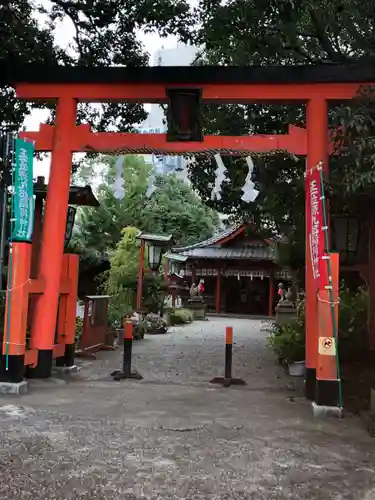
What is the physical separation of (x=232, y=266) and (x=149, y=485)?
89.8ft

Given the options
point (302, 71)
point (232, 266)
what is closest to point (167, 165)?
point (302, 71)

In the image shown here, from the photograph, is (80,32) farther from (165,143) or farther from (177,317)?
(177,317)

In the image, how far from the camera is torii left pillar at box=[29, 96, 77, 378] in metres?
8.09

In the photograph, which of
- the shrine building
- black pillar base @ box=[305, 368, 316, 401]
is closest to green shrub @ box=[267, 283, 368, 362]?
black pillar base @ box=[305, 368, 316, 401]

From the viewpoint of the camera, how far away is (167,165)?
874 cm

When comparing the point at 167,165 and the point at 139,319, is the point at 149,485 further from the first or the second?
the point at 139,319

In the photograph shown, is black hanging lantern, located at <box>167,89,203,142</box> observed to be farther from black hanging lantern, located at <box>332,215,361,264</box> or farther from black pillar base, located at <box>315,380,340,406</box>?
black pillar base, located at <box>315,380,340,406</box>

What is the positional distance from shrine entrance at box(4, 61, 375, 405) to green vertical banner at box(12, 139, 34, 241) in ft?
2.44

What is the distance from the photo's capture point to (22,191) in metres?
7.41

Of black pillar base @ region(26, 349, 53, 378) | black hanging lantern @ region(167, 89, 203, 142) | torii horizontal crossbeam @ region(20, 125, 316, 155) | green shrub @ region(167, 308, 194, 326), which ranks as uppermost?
black hanging lantern @ region(167, 89, 203, 142)

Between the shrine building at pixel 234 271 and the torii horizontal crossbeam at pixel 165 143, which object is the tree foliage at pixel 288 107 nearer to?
the torii horizontal crossbeam at pixel 165 143

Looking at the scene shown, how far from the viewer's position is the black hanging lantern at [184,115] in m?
8.02

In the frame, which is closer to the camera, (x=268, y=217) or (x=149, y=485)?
(x=149, y=485)

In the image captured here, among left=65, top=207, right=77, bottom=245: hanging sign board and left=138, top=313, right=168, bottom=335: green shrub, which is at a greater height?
left=65, top=207, right=77, bottom=245: hanging sign board
